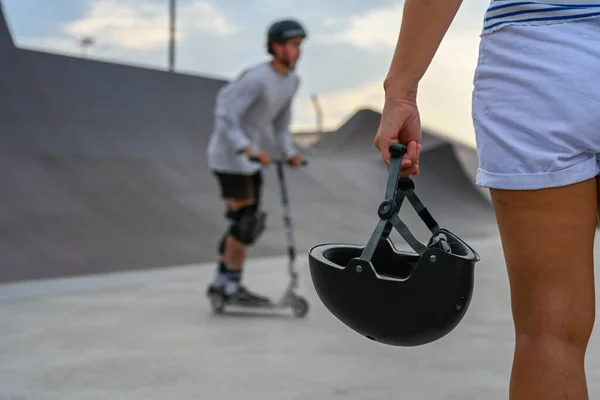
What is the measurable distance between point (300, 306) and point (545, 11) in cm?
323

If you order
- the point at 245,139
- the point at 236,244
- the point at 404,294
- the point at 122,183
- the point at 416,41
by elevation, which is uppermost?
the point at 416,41

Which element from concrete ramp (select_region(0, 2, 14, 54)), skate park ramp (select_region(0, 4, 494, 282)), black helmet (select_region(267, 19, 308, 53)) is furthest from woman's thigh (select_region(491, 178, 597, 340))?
concrete ramp (select_region(0, 2, 14, 54))

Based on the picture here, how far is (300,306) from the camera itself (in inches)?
169

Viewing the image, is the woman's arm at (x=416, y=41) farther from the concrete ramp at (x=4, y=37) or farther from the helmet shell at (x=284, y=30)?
the concrete ramp at (x=4, y=37)

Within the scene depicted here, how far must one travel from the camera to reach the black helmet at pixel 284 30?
14.0 feet

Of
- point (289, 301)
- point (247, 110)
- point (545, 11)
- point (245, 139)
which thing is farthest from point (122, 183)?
point (545, 11)

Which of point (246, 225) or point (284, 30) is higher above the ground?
point (284, 30)

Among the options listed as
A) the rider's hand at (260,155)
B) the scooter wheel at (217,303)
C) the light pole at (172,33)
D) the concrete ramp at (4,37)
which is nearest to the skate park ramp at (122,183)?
the concrete ramp at (4,37)

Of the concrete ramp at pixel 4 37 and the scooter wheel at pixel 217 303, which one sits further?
the concrete ramp at pixel 4 37

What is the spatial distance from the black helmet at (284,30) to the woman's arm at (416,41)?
9.70 feet

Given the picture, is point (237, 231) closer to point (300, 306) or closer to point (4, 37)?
point (300, 306)

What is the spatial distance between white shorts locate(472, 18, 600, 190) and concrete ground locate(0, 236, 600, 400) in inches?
56.0

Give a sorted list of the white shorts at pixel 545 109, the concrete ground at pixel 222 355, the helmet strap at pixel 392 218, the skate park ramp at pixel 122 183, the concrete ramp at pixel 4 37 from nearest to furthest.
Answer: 1. the white shorts at pixel 545 109
2. the helmet strap at pixel 392 218
3. the concrete ground at pixel 222 355
4. the skate park ramp at pixel 122 183
5. the concrete ramp at pixel 4 37

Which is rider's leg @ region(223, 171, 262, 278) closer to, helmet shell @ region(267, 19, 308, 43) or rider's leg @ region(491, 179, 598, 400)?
helmet shell @ region(267, 19, 308, 43)
